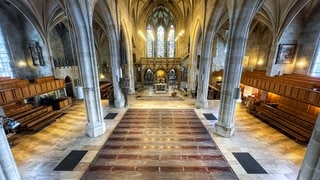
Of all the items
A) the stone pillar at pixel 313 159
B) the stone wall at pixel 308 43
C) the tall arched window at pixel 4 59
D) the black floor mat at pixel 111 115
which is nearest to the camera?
the stone pillar at pixel 313 159

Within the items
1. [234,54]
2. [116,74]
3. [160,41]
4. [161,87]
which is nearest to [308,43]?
[234,54]

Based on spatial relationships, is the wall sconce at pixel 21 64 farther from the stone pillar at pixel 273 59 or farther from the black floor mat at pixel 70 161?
the stone pillar at pixel 273 59

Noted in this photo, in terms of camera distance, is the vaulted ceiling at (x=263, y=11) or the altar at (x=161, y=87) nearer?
the vaulted ceiling at (x=263, y=11)

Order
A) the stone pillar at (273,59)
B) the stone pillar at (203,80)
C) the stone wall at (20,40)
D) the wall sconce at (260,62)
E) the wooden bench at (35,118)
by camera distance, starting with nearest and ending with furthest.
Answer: the wooden bench at (35,118) < the stone pillar at (203,80) < the stone wall at (20,40) < the stone pillar at (273,59) < the wall sconce at (260,62)

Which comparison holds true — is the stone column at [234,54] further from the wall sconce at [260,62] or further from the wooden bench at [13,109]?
the wall sconce at [260,62]

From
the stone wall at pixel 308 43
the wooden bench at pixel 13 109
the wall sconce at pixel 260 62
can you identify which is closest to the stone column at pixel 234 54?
the stone wall at pixel 308 43

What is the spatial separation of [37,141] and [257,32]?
2000cm

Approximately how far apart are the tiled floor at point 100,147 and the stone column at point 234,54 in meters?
0.81

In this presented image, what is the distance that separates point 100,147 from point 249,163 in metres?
5.47

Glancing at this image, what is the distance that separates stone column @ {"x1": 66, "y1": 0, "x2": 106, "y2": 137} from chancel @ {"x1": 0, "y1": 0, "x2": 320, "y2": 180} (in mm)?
39

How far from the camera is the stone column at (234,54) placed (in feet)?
17.2

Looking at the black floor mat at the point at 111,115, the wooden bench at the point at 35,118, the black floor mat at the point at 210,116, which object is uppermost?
the wooden bench at the point at 35,118

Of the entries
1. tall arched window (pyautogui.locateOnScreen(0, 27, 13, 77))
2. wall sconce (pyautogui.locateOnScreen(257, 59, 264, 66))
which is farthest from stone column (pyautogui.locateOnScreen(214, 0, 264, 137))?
tall arched window (pyautogui.locateOnScreen(0, 27, 13, 77))

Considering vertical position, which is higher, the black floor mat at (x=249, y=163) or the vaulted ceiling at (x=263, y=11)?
the vaulted ceiling at (x=263, y=11)
